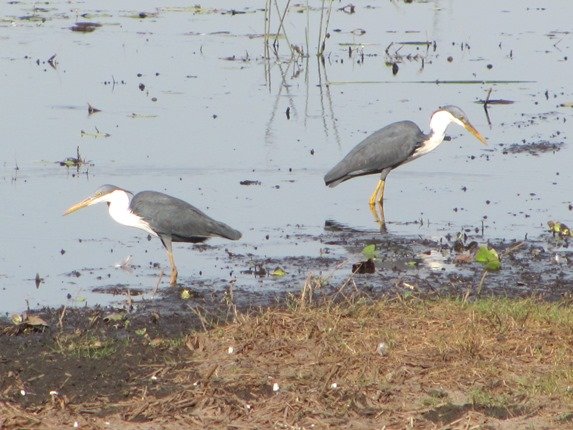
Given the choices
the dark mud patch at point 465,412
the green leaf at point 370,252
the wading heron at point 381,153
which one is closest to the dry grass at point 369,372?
the dark mud patch at point 465,412

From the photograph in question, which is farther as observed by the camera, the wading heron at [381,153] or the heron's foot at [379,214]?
the wading heron at [381,153]

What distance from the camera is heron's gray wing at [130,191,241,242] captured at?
9398 mm

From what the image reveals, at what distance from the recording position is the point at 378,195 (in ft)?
39.9

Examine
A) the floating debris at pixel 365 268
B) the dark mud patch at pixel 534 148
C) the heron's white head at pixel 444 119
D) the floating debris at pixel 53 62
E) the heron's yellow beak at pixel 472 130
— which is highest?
the heron's white head at pixel 444 119

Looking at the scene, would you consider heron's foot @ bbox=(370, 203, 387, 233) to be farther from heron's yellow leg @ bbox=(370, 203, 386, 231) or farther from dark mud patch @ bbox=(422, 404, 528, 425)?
dark mud patch @ bbox=(422, 404, 528, 425)

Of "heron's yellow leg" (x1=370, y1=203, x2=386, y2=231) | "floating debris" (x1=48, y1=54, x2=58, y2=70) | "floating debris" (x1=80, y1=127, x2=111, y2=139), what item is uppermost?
"floating debris" (x1=48, y1=54, x2=58, y2=70)

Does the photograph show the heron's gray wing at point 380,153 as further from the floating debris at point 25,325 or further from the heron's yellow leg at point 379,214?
the floating debris at point 25,325

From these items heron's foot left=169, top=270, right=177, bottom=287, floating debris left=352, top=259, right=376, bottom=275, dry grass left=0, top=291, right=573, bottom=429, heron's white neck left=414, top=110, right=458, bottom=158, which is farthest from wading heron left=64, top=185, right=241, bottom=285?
heron's white neck left=414, top=110, right=458, bottom=158

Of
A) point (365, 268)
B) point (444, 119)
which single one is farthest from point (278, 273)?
point (444, 119)

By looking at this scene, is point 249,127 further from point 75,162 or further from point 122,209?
point 122,209

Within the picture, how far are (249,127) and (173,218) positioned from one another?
5703mm

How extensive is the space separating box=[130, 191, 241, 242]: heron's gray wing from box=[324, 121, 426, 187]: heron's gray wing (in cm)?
276

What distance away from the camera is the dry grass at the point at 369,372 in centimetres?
571

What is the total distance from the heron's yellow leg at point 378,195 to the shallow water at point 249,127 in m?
0.16
